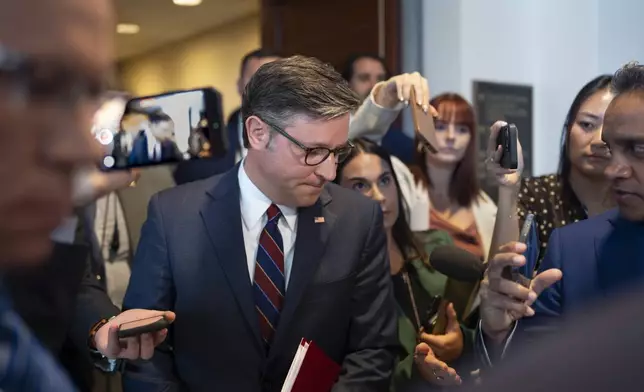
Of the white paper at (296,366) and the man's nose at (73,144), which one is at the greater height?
the man's nose at (73,144)

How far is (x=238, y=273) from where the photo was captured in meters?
1.48

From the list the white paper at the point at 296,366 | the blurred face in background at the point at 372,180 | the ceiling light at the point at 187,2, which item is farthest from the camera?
the ceiling light at the point at 187,2

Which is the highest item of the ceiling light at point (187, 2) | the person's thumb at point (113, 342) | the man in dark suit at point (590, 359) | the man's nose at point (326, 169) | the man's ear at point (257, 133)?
the ceiling light at point (187, 2)

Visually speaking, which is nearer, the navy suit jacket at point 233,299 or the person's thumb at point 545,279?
the person's thumb at point 545,279

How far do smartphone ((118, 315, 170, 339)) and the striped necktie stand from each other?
274 millimetres

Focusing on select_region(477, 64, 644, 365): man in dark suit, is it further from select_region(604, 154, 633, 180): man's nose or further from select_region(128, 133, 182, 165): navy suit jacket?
select_region(128, 133, 182, 165): navy suit jacket

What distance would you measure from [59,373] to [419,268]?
1.37 meters

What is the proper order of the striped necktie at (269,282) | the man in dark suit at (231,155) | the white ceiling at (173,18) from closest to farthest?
the striped necktie at (269,282) < the man in dark suit at (231,155) < the white ceiling at (173,18)

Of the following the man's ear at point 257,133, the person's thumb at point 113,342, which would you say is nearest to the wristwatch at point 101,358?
the person's thumb at point 113,342

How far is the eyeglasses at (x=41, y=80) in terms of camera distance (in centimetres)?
33

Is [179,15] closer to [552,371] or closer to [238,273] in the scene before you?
[238,273]

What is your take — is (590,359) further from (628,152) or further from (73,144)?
(628,152)

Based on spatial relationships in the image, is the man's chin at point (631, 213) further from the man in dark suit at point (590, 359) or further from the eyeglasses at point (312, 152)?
the man in dark suit at point (590, 359)

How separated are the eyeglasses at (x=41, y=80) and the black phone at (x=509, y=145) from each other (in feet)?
3.77
